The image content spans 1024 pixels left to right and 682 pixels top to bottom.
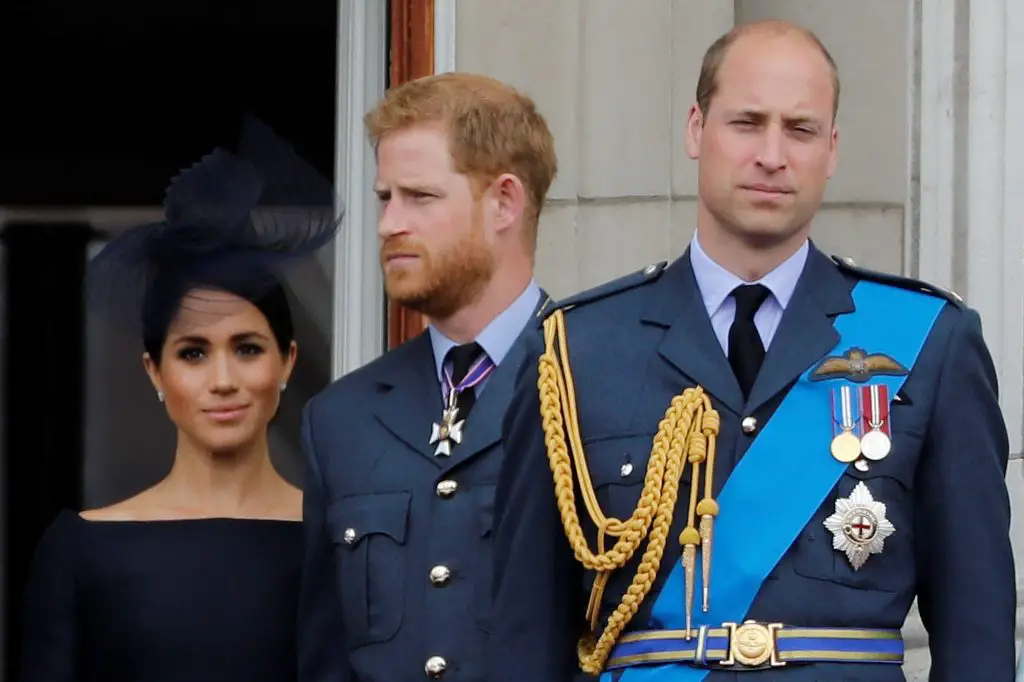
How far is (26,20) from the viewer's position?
23.4 ft

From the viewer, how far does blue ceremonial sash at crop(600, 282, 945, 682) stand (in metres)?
3.62

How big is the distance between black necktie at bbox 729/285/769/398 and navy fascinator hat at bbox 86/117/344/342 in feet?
5.33

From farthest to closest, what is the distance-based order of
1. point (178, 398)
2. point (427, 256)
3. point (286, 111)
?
1. point (286, 111)
2. point (178, 398)
3. point (427, 256)

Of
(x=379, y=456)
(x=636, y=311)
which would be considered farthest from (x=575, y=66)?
(x=636, y=311)

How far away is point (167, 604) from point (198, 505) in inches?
9.8

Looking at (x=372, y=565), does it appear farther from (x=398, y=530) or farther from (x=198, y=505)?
(x=198, y=505)

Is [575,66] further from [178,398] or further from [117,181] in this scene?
[117,181]

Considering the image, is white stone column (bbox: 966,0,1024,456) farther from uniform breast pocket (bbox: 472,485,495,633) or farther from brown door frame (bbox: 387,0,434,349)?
uniform breast pocket (bbox: 472,485,495,633)

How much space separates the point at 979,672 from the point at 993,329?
224 cm

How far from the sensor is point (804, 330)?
147 inches

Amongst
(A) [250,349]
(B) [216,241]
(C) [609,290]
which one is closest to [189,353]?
(A) [250,349]

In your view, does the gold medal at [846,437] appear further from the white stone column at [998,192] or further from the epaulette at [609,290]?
the white stone column at [998,192]

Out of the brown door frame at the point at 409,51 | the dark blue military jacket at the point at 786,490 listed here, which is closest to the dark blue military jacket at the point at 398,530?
the dark blue military jacket at the point at 786,490

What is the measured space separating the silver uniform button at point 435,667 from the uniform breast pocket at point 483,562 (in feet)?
0.30
